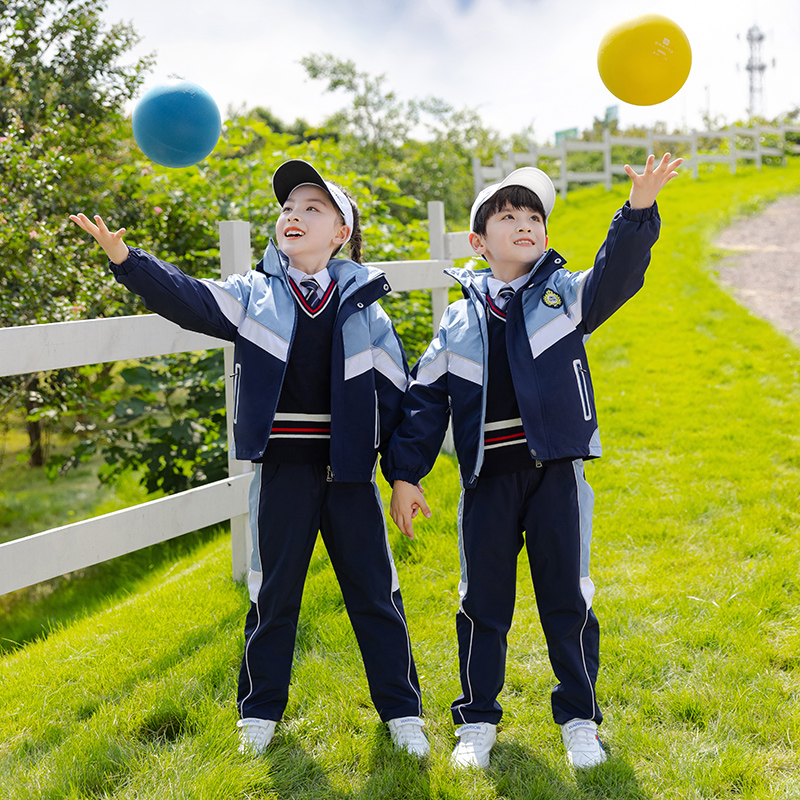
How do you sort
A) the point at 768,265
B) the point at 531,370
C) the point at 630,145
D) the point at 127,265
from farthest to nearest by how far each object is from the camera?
1. the point at 630,145
2. the point at 768,265
3. the point at 531,370
4. the point at 127,265

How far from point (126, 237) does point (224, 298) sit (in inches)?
161

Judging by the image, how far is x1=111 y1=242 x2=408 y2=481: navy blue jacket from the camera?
2.17m

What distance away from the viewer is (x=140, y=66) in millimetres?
6574

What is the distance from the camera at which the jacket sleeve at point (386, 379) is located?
2285 mm

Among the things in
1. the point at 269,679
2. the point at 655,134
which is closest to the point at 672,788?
the point at 269,679

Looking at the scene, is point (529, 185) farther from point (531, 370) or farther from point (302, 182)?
point (302, 182)

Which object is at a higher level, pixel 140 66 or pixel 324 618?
pixel 140 66

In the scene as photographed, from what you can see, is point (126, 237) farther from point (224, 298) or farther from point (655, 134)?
point (655, 134)

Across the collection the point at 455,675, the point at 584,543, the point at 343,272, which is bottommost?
the point at 455,675

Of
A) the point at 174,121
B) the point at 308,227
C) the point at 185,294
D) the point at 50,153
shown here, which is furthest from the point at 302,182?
the point at 50,153

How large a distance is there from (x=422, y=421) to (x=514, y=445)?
10.9 inches

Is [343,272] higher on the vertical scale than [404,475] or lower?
higher

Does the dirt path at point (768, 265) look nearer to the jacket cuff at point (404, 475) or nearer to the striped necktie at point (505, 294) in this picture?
the striped necktie at point (505, 294)

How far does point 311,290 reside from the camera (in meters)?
2.30
